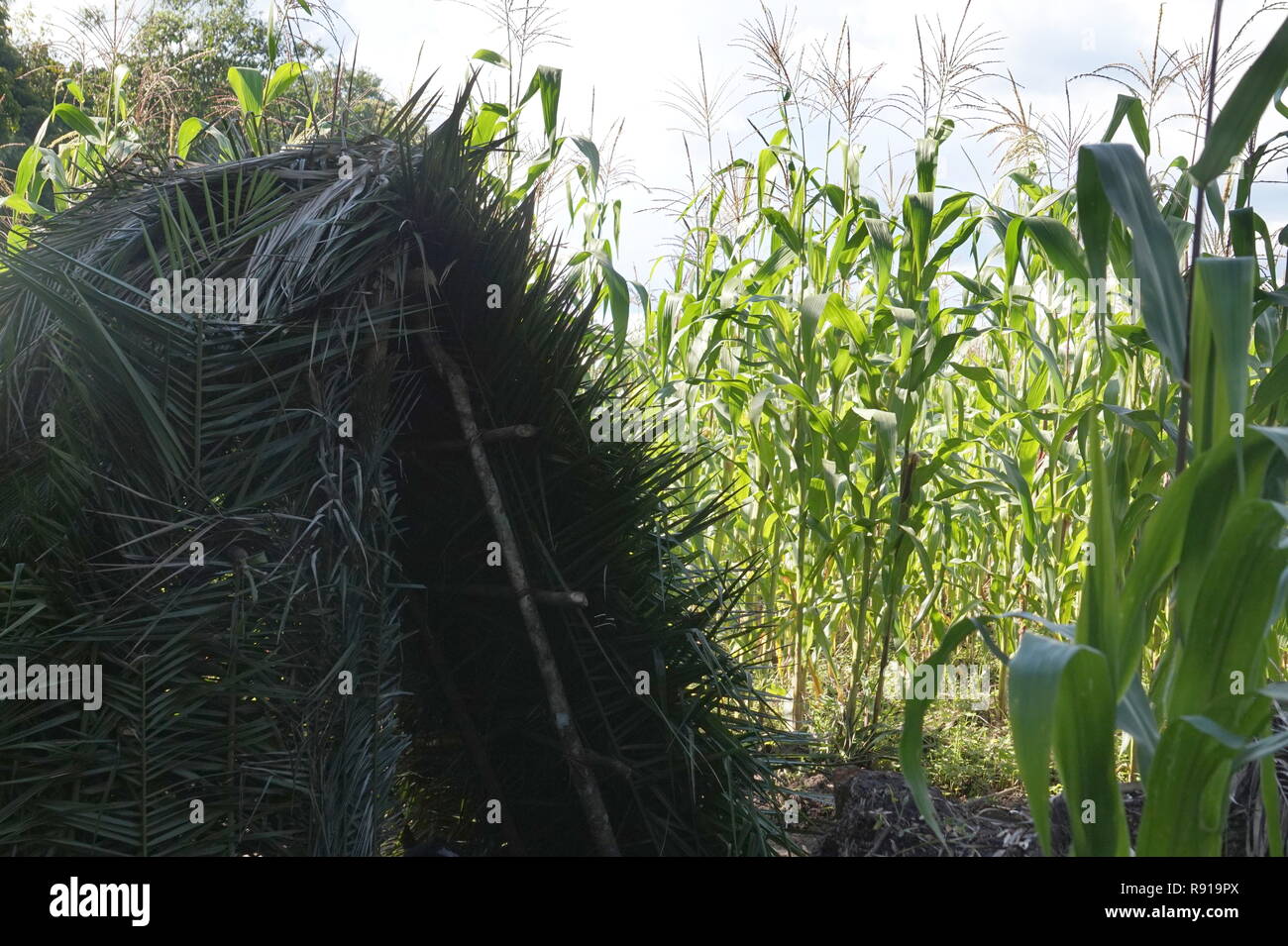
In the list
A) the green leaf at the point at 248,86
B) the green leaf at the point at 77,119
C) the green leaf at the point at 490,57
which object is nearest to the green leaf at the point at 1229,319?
the green leaf at the point at 490,57

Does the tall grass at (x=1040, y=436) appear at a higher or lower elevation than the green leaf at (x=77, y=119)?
lower

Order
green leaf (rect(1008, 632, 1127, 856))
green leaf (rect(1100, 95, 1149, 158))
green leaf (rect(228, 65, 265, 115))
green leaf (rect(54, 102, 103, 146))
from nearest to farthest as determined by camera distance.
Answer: green leaf (rect(1008, 632, 1127, 856)) < green leaf (rect(1100, 95, 1149, 158)) < green leaf (rect(228, 65, 265, 115)) < green leaf (rect(54, 102, 103, 146))

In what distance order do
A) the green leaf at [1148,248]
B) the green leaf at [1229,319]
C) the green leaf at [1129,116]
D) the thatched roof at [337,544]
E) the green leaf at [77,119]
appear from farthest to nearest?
the green leaf at [77,119], the green leaf at [1129,116], the thatched roof at [337,544], the green leaf at [1148,248], the green leaf at [1229,319]

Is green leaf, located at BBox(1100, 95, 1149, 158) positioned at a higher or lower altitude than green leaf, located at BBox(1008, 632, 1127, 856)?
higher

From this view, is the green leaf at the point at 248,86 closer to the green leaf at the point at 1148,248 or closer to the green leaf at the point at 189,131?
the green leaf at the point at 189,131

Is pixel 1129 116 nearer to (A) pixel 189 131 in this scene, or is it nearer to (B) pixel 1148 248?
(B) pixel 1148 248

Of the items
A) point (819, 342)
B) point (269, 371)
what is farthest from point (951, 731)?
point (269, 371)

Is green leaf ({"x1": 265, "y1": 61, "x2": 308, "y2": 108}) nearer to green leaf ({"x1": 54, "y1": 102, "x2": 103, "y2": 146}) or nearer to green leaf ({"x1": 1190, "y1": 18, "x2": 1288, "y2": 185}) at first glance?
green leaf ({"x1": 54, "y1": 102, "x2": 103, "y2": 146})

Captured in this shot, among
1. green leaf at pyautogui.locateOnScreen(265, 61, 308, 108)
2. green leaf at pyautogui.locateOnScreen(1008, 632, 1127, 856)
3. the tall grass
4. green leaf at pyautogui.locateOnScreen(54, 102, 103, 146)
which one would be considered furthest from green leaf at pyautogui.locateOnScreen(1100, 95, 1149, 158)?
green leaf at pyautogui.locateOnScreen(54, 102, 103, 146)

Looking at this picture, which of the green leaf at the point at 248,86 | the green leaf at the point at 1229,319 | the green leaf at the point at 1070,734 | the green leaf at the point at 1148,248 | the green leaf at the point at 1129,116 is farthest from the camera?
the green leaf at the point at 248,86

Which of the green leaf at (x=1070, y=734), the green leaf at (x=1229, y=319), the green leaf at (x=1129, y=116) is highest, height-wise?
the green leaf at (x=1129, y=116)

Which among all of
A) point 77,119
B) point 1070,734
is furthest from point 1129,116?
point 77,119
